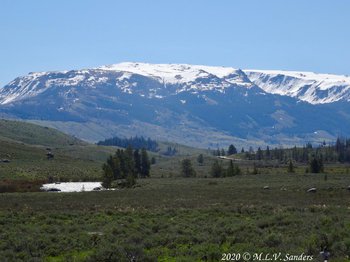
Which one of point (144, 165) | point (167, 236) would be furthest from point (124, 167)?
point (167, 236)

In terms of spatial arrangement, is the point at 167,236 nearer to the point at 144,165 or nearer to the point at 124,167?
the point at 124,167

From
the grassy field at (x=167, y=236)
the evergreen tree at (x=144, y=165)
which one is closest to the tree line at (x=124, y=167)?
the evergreen tree at (x=144, y=165)

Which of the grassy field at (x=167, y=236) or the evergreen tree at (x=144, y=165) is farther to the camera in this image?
the evergreen tree at (x=144, y=165)

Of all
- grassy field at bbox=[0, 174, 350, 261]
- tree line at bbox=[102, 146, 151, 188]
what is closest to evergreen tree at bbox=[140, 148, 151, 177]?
tree line at bbox=[102, 146, 151, 188]

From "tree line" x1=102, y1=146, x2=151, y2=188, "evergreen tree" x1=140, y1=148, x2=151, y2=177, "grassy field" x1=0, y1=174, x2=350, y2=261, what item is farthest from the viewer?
"evergreen tree" x1=140, y1=148, x2=151, y2=177

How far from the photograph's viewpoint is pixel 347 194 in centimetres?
6869

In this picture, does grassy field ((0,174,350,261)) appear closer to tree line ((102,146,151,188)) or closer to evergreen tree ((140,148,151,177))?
tree line ((102,146,151,188))

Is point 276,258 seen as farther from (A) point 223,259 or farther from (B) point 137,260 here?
(B) point 137,260

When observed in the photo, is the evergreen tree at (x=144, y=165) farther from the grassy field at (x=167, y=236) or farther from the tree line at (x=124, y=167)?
the grassy field at (x=167, y=236)

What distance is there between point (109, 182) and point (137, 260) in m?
93.0

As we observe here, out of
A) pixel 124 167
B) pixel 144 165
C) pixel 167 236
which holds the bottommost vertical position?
pixel 167 236

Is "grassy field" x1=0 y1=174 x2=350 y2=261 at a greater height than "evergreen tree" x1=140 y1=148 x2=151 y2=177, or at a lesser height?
lesser

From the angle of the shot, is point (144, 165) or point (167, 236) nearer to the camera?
point (167, 236)

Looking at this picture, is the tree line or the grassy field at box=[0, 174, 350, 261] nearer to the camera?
the grassy field at box=[0, 174, 350, 261]
